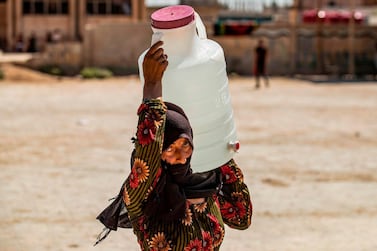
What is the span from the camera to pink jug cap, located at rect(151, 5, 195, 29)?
9.32 feet

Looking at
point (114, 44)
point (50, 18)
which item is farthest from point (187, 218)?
point (50, 18)

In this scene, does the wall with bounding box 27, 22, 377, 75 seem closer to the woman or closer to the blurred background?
the blurred background

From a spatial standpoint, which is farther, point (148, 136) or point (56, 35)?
point (56, 35)

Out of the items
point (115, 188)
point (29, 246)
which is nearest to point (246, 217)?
point (29, 246)

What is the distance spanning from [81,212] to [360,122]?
28.1 ft

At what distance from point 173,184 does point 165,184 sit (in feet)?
0.10

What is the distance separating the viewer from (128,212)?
9.29 ft

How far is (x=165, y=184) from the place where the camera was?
2.80 meters

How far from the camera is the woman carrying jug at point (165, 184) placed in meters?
2.68

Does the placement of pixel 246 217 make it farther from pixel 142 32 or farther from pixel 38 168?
pixel 142 32

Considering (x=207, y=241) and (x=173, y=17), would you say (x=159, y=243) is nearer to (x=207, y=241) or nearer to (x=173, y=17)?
(x=207, y=241)

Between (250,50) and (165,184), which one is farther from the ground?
(165,184)

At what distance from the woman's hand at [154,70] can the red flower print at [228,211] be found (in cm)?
72

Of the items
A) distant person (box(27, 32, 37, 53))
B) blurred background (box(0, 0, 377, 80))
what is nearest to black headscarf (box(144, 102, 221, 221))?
blurred background (box(0, 0, 377, 80))
